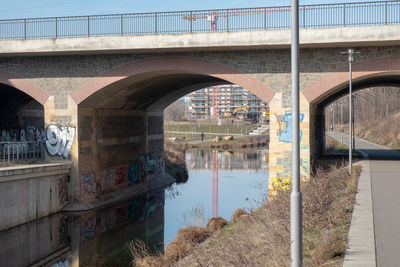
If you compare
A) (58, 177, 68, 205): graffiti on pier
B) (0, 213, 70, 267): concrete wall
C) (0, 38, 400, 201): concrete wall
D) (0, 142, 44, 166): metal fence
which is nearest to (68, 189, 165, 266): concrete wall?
(0, 213, 70, 267): concrete wall

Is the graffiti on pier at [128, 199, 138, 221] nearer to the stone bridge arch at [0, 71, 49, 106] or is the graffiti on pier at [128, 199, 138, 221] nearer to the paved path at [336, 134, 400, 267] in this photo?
the stone bridge arch at [0, 71, 49, 106]

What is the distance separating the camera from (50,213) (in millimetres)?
23031

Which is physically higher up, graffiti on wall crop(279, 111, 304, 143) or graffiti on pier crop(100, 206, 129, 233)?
graffiti on wall crop(279, 111, 304, 143)

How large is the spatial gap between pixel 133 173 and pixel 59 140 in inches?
255

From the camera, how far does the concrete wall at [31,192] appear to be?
19.9m

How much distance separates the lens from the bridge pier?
2134 cm

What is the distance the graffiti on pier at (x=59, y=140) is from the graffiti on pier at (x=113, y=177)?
8.74ft

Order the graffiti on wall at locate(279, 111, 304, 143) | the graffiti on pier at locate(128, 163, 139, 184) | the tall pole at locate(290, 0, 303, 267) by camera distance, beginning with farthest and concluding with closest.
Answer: the graffiti on pier at locate(128, 163, 139, 184)
the graffiti on wall at locate(279, 111, 304, 143)
the tall pole at locate(290, 0, 303, 267)

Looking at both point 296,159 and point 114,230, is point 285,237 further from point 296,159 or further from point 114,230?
point 114,230

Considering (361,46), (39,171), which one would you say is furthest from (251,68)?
(39,171)

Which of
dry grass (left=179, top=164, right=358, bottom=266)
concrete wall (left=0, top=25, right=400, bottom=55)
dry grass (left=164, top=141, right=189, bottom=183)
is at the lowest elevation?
dry grass (left=164, top=141, right=189, bottom=183)

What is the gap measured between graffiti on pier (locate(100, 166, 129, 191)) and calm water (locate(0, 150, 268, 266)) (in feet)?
3.95

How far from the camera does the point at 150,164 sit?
32344mm

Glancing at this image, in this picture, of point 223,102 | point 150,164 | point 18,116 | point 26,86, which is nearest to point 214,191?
point 150,164
